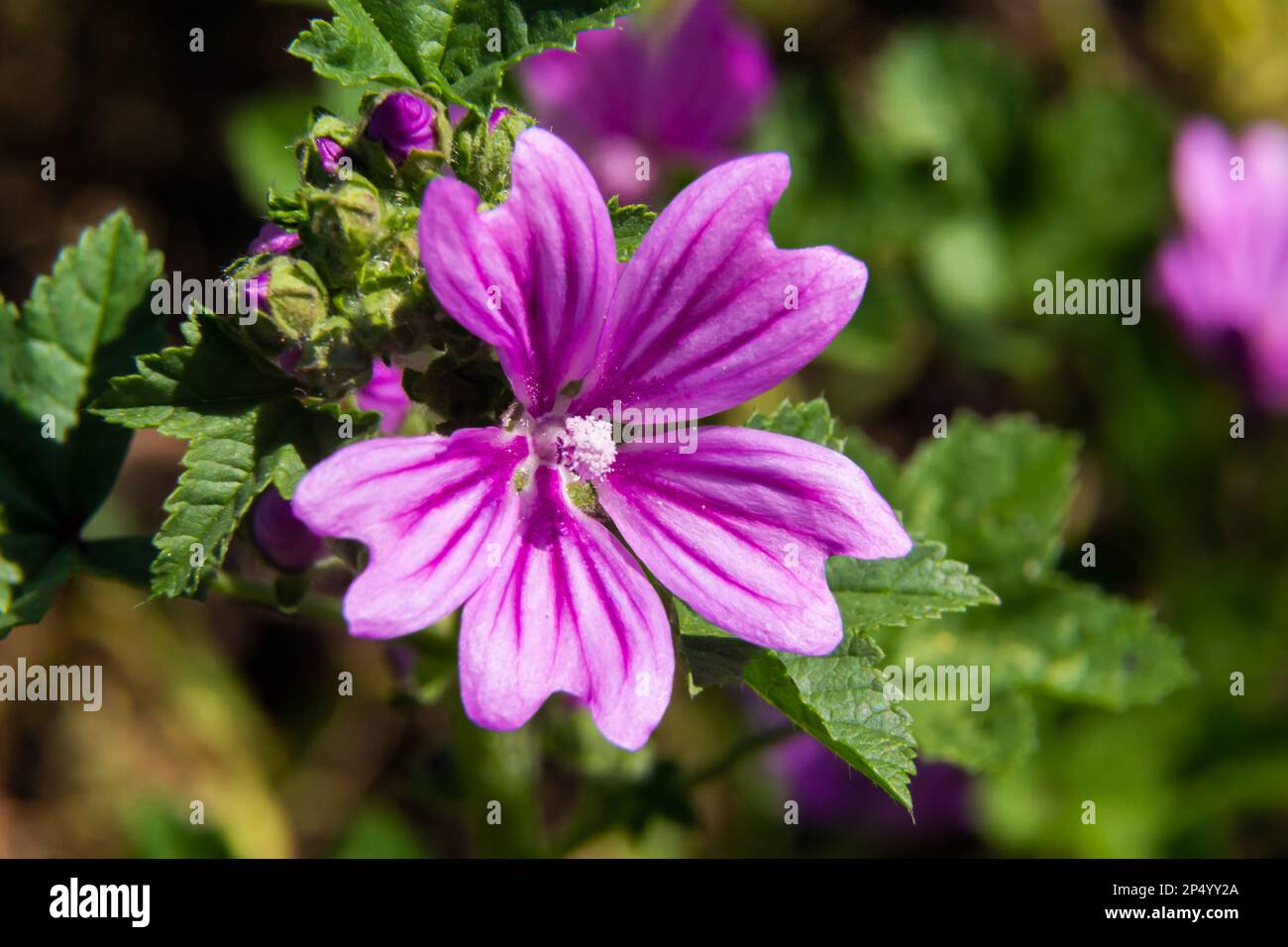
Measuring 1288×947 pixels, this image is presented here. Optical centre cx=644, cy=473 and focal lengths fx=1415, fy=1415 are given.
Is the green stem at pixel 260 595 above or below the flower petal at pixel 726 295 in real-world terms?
below

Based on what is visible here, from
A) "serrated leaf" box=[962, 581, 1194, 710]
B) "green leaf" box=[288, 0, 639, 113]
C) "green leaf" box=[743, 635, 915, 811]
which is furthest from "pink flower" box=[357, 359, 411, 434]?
"serrated leaf" box=[962, 581, 1194, 710]

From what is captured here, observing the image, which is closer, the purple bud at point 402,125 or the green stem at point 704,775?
the purple bud at point 402,125

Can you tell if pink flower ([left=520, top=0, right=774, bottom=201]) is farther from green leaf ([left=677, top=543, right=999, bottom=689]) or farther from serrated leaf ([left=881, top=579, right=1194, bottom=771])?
green leaf ([left=677, top=543, right=999, bottom=689])
